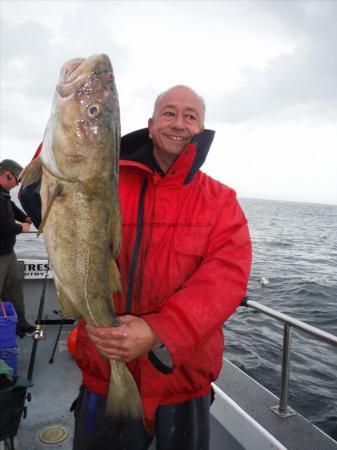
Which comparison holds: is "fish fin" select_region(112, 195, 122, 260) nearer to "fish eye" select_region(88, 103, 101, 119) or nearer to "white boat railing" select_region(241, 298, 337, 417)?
"fish eye" select_region(88, 103, 101, 119)

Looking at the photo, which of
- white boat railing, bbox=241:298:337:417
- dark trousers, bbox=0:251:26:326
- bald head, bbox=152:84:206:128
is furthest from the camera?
dark trousers, bbox=0:251:26:326

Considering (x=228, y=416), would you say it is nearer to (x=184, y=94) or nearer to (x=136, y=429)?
(x=136, y=429)

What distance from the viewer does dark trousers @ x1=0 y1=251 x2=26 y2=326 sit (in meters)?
6.91

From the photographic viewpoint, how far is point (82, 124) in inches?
94.4

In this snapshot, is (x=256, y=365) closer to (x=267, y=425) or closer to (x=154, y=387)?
(x=267, y=425)

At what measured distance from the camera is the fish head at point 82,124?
7.73 ft

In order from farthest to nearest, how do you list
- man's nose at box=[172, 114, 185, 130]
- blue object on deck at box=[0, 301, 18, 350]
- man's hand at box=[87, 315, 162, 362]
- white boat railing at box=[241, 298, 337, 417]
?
blue object on deck at box=[0, 301, 18, 350], white boat railing at box=[241, 298, 337, 417], man's nose at box=[172, 114, 185, 130], man's hand at box=[87, 315, 162, 362]

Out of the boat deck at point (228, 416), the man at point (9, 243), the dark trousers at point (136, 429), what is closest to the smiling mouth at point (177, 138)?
the dark trousers at point (136, 429)

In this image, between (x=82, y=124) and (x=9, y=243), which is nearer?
(x=82, y=124)

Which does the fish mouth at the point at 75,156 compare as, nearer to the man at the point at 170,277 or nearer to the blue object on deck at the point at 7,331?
the man at the point at 170,277

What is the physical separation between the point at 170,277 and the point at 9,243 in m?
5.19

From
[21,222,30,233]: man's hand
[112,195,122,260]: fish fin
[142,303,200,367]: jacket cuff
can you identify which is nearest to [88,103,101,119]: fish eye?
[112,195,122,260]: fish fin

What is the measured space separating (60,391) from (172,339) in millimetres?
3900

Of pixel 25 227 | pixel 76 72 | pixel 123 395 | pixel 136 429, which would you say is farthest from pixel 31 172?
pixel 25 227
